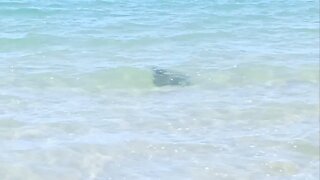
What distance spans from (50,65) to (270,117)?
3541 mm

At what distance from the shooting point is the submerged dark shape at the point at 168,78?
8.66 m

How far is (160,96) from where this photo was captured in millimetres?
8062

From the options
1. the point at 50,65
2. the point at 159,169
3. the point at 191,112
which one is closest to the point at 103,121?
the point at 191,112

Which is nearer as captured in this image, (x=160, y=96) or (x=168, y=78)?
(x=160, y=96)

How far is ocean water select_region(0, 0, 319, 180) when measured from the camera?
6.14 metres

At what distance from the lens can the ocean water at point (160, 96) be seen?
6.14 metres

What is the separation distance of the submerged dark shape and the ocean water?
3.2 inches

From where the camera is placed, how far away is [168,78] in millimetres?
8867

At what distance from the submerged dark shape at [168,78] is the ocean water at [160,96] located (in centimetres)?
8

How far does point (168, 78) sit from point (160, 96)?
836mm

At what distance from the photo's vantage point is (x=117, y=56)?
10227 mm

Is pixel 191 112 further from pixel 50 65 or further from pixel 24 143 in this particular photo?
pixel 50 65

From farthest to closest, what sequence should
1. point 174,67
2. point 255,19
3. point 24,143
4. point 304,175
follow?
point 255,19
point 174,67
point 24,143
point 304,175

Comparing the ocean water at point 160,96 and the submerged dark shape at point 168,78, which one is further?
the submerged dark shape at point 168,78
